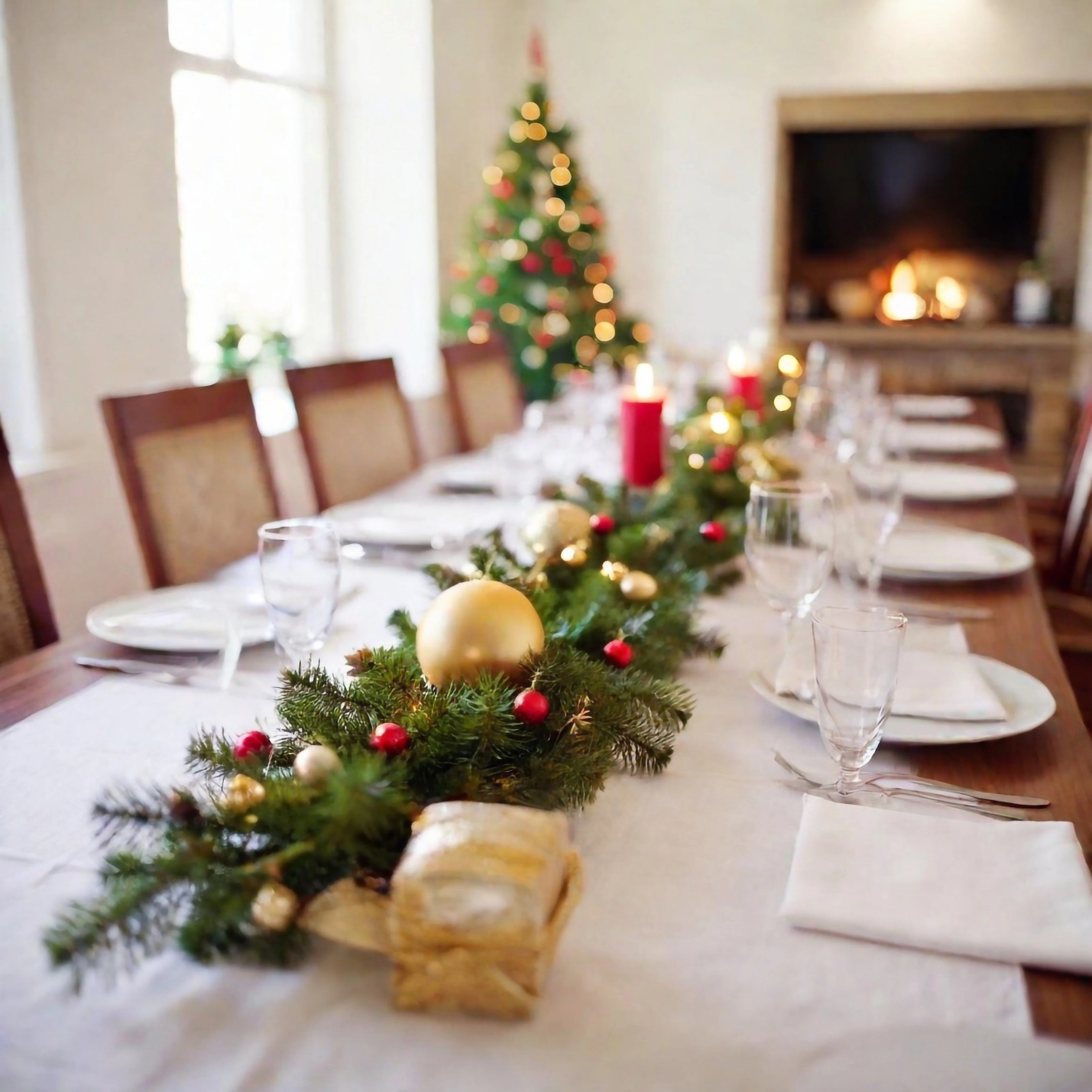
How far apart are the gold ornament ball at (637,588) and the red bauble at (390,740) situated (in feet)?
1.53

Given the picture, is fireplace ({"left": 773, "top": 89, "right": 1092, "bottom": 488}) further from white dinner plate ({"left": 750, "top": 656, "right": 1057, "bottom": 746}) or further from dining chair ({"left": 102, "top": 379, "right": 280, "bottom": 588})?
white dinner plate ({"left": 750, "top": 656, "right": 1057, "bottom": 746})

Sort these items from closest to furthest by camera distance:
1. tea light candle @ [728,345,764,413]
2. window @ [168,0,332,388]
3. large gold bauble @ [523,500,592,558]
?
large gold bauble @ [523,500,592,558] → tea light candle @ [728,345,764,413] → window @ [168,0,332,388]

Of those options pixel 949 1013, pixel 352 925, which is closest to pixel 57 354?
pixel 352 925

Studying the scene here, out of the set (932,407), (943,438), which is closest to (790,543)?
(943,438)

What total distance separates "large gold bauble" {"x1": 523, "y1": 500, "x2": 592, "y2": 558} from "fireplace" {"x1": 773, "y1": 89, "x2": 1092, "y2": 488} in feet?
14.8

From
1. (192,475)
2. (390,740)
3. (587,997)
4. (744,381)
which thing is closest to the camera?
(587,997)

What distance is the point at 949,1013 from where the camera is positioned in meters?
0.63

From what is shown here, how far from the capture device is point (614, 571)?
125 cm

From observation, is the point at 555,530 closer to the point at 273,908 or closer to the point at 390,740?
the point at 390,740

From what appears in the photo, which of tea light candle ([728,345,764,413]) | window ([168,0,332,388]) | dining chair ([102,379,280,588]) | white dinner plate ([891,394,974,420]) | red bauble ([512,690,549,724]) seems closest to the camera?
red bauble ([512,690,549,724])

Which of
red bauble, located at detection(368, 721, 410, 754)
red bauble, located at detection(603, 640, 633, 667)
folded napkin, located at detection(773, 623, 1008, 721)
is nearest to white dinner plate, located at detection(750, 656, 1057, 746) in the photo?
folded napkin, located at detection(773, 623, 1008, 721)

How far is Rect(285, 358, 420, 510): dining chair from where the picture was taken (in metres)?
2.32

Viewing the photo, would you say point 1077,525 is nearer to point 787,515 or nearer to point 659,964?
point 787,515

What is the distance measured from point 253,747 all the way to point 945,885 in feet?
1.50
